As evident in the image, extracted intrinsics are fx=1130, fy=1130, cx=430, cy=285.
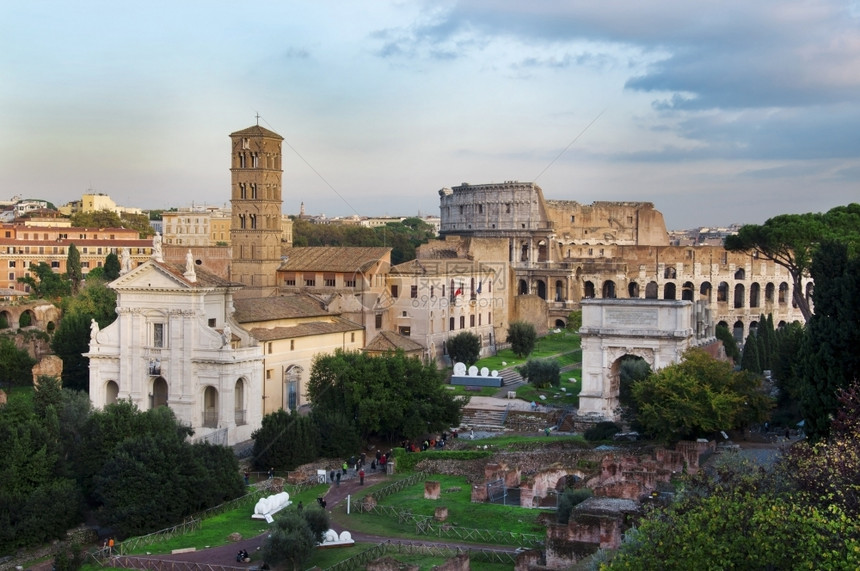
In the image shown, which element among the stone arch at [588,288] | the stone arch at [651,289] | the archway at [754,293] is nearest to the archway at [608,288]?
the stone arch at [588,288]

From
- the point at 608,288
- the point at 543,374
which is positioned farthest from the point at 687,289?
the point at 543,374

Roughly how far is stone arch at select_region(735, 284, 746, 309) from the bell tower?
51623mm

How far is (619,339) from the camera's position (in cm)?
4325

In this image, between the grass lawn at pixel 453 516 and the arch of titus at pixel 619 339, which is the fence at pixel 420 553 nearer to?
the grass lawn at pixel 453 516

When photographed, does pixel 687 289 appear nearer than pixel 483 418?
No

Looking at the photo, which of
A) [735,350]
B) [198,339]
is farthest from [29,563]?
[735,350]

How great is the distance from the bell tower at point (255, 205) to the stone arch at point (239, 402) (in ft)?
44.2

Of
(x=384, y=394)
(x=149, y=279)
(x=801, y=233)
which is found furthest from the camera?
(x=801, y=233)

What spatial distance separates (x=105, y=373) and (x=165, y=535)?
15400 millimetres

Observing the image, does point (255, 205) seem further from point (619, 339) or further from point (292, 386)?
point (619, 339)

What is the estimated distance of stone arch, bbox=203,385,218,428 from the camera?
139ft

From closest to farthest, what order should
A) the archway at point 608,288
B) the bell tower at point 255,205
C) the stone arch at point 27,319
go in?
the bell tower at point 255,205 → the stone arch at point 27,319 → the archway at point 608,288

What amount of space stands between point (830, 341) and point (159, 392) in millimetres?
25718

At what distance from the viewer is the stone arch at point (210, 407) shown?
42.3 metres
